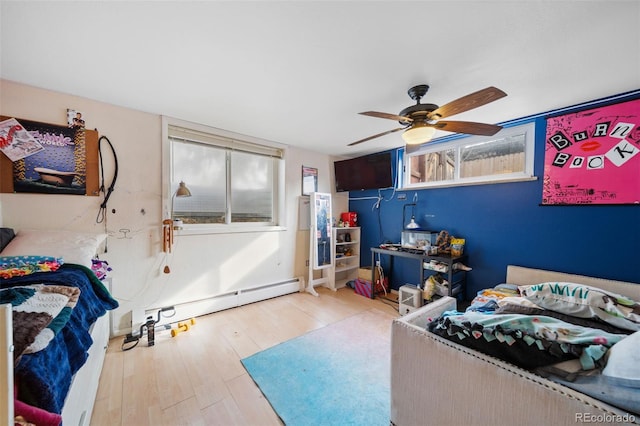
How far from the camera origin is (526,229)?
247 cm

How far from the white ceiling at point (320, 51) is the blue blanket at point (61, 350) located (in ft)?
4.75

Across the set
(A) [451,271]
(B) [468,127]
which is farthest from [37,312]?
(A) [451,271]

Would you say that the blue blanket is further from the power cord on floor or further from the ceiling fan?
the ceiling fan

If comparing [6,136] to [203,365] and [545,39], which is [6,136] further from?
[545,39]

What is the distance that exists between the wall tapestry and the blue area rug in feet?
7.44

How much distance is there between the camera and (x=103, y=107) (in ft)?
7.29

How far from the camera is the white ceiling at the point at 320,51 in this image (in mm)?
1186

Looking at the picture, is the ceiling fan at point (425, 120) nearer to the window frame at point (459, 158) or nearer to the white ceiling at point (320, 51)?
the white ceiling at point (320, 51)

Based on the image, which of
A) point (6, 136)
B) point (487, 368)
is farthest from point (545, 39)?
point (6, 136)

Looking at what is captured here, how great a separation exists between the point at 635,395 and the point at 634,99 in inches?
101

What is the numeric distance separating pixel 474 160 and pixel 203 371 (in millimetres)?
3708

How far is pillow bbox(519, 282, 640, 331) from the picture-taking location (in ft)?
4.50

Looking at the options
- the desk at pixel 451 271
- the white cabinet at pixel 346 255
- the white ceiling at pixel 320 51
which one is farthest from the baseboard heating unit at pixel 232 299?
the white ceiling at pixel 320 51

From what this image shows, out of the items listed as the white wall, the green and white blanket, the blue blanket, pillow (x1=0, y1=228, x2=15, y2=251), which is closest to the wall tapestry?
the white wall
